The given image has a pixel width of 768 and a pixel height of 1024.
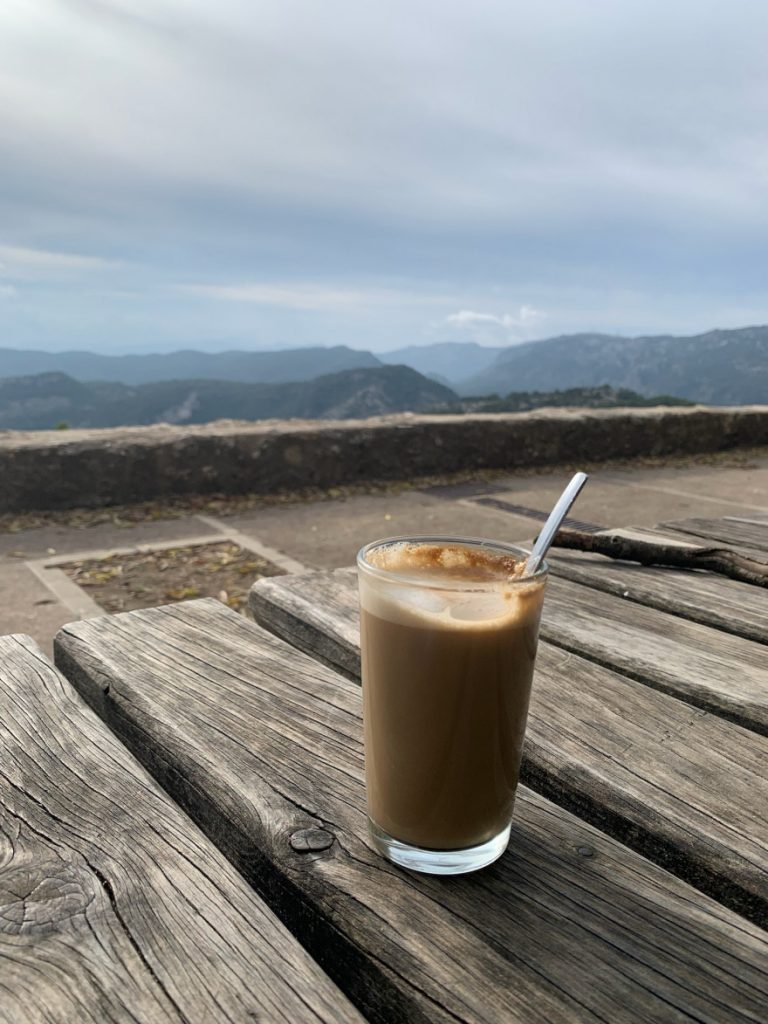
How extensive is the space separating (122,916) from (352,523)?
435cm

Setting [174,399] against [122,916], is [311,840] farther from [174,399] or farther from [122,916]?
[174,399]

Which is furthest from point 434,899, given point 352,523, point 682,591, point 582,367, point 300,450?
point 582,367

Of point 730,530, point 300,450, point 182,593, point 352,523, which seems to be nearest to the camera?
point 730,530

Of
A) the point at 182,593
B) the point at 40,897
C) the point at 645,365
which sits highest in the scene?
the point at 645,365

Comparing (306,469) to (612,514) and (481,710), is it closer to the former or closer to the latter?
(612,514)

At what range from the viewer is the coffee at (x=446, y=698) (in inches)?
26.5

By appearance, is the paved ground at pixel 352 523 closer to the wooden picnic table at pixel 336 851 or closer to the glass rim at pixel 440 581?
the wooden picnic table at pixel 336 851

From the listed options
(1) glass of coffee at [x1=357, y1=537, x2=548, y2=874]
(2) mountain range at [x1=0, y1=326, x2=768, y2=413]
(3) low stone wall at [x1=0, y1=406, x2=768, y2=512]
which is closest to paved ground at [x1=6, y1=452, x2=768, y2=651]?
(3) low stone wall at [x1=0, y1=406, x2=768, y2=512]

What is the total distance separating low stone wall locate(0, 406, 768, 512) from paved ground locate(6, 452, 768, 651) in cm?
32

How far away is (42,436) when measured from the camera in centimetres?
540

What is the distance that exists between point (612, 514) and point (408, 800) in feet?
16.0

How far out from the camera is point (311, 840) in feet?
2.32

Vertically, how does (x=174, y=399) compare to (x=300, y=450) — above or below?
below

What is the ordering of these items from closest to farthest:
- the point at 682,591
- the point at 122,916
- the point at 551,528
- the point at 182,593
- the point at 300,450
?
the point at 122,916, the point at 551,528, the point at 682,591, the point at 182,593, the point at 300,450
